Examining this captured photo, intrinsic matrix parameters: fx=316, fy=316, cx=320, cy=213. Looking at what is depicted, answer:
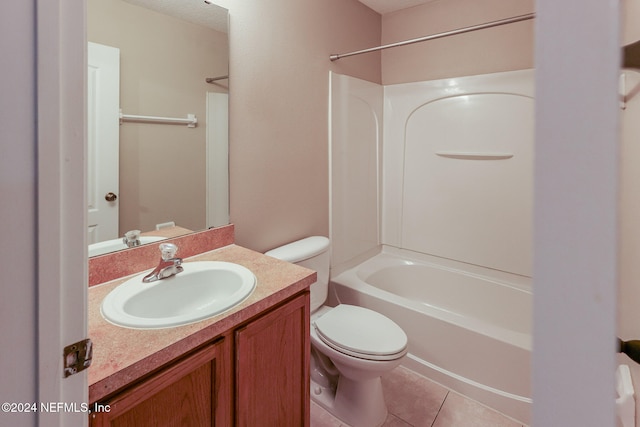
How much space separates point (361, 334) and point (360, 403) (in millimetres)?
354

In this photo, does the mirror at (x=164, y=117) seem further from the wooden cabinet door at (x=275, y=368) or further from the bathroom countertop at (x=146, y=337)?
the wooden cabinet door at (x=275, y=368)

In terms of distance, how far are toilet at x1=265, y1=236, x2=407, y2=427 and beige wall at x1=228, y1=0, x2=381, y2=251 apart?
0.73 ft

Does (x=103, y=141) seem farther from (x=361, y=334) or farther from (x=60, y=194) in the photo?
(x=361, y=334)

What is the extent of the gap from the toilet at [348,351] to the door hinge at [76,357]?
45.4 inches

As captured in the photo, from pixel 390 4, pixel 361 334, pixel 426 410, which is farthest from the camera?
pixel 390 4

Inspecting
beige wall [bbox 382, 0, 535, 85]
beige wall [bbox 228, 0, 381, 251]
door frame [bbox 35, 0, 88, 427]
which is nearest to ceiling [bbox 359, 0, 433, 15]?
beige wall [bbox 382, 0, 535, 85]

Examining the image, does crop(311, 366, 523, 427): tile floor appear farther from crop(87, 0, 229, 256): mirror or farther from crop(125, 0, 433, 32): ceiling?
crop(125, 0, 433, 32): ceiling

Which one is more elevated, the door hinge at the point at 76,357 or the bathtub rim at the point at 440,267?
the door hinge at the point at 76,357

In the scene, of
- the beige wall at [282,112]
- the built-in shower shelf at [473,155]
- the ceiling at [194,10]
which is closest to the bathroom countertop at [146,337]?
the beige wall at [282,112]

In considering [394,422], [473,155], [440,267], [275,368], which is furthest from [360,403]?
[473,155]

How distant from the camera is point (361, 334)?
1.62 meters

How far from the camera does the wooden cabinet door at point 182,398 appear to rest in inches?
29.4

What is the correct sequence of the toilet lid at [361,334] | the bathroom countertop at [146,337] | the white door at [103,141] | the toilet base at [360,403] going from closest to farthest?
the bathroom countertop at [146,337], the white door at [103,141], the toilet lid at [361,334], the toilet base at [360,403]

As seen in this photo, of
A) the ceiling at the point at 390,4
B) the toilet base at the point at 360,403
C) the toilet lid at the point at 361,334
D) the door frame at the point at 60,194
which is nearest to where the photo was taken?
the door frame at the point at 60,194
